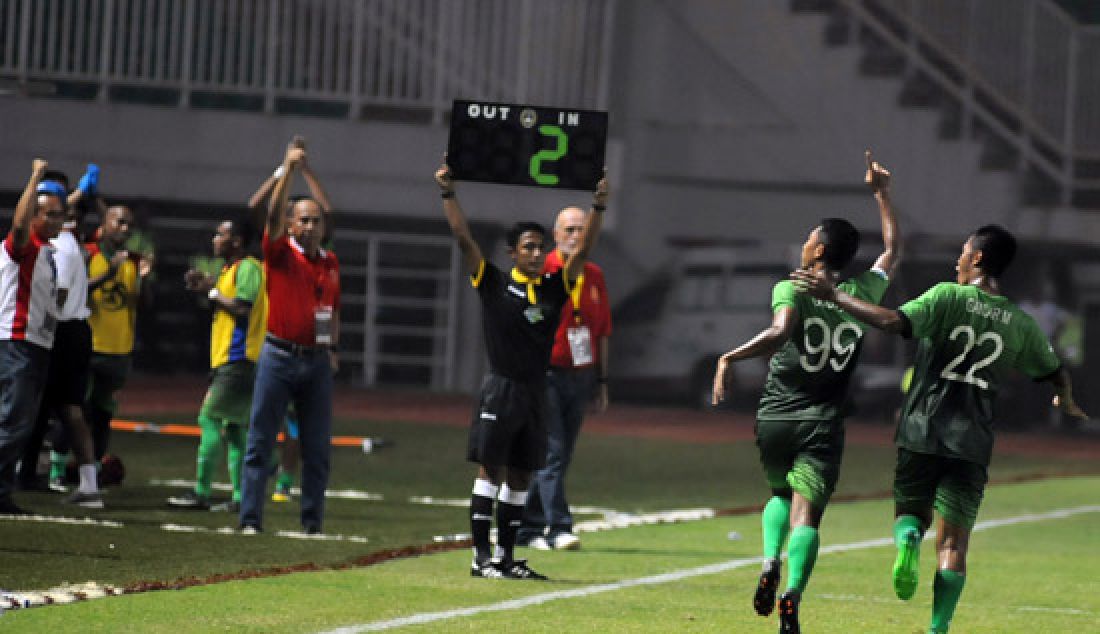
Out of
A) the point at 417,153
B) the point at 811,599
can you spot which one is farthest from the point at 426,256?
the point at 811,599

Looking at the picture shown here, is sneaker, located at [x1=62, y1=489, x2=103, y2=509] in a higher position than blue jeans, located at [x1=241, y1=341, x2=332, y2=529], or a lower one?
lower

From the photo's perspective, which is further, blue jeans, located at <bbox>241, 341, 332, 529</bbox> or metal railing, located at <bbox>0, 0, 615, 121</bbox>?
metal railing, located at <bbox>0, 0, 615, 121</bbox>

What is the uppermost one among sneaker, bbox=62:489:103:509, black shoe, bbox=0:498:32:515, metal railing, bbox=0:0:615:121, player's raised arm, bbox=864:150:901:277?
metal railing, bbox=0:0:615:121

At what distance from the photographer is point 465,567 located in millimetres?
11570

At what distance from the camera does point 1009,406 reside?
106ft

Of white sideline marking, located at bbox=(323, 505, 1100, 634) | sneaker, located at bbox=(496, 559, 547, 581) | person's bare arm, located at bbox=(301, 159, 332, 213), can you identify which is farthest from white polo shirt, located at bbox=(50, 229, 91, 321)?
white sideline marking, located at bbox=(323, 505, 1100, 634)

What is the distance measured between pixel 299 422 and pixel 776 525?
4566mm

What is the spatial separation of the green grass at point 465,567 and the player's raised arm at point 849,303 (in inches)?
69.2

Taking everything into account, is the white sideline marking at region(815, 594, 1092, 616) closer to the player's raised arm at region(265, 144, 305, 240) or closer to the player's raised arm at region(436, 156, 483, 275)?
the player's raised arm at region(436, 156, 483, 275)

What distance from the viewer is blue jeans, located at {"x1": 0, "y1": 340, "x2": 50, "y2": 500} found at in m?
12.6

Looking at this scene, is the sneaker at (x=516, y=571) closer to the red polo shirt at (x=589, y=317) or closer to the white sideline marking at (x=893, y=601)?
the white sideline marking at (x=893, y=601)

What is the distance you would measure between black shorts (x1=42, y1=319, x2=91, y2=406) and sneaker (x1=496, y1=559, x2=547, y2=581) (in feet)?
14.3

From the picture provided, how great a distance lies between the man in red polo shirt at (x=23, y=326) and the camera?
12.6 metres

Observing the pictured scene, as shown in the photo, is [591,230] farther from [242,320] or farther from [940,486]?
[242,320]
